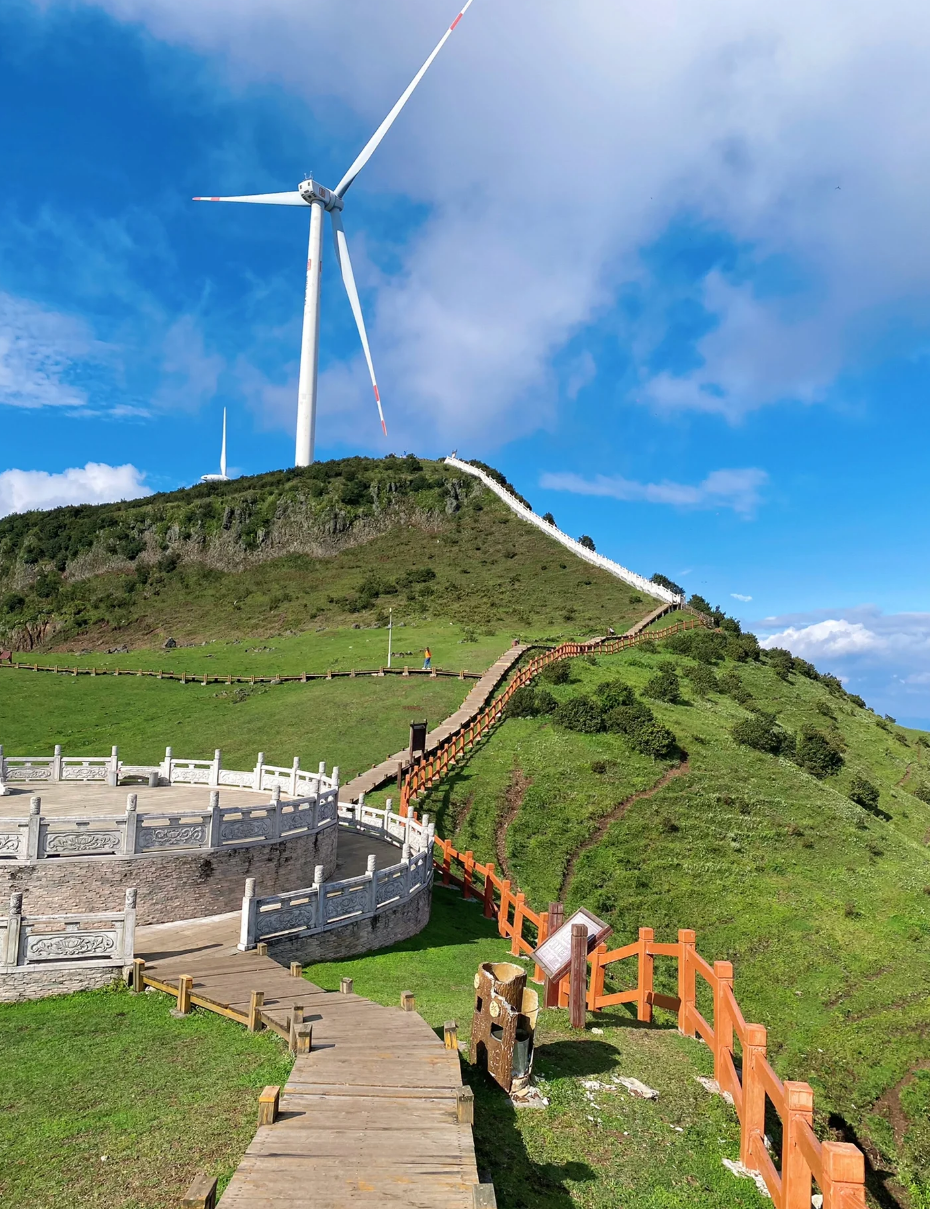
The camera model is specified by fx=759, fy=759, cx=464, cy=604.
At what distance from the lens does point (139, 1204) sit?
7.91 meters

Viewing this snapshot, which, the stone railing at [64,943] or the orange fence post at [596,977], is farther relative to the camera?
the stone railing at [64,943]

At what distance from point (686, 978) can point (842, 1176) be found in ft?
22.0

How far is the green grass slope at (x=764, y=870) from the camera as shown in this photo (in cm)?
1819

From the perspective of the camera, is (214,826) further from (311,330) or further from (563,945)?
(311,330)

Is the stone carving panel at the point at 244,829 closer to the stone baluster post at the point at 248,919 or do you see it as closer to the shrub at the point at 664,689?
the stone baluster post at the point at 248,919

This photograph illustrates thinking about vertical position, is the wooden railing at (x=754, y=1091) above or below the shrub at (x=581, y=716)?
below

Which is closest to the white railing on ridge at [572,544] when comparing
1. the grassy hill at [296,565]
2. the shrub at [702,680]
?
the grassy hill at [296,565]

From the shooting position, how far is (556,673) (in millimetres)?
49844

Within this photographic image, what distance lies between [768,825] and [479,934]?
653 inches

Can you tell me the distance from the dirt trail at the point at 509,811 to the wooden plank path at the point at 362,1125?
1779 cm

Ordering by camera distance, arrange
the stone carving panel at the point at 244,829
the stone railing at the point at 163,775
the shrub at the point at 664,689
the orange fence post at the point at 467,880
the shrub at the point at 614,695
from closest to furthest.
→ the stone carving panel at the point at 244,829 → the orange fence post at the point at 467,880 → the stone railing at the point at 163,775 → the shrub at the point at 614,695 → the shrub at the point at 664,689

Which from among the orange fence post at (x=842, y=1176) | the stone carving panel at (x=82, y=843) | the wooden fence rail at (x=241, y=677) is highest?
the wooden fence rail at (x=241, y=677)

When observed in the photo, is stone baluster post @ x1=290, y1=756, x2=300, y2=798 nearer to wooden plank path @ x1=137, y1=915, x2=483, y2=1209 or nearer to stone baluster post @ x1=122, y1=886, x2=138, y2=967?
stone baluster post @ x1=122, y1=886, x2=138, y2=967

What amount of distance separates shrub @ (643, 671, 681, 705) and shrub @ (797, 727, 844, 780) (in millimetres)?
7647
